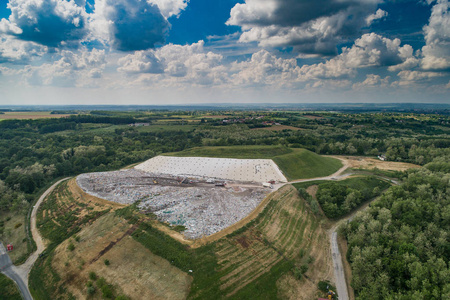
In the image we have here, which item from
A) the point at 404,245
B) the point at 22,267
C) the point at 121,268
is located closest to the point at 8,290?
the point at 22,267

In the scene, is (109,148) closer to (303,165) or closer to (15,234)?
(15,234)

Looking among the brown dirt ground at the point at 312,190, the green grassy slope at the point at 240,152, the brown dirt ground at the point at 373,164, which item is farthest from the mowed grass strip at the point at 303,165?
the brown dirt ground at the point at 373,164

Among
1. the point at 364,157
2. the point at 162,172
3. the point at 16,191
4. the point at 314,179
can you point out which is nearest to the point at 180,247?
the point at 162,172

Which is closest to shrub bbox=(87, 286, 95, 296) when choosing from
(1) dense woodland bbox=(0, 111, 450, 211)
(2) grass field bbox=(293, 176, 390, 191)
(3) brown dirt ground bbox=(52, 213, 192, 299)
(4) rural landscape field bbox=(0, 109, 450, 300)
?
(4) rural landscape field bbox=(0, 109, 450, 300)

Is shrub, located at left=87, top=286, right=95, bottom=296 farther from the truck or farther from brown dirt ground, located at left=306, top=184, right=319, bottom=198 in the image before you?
brown dirt ground, located at left=306, top=184, right=319, bottom=198

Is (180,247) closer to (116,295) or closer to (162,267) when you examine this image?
(162,267)

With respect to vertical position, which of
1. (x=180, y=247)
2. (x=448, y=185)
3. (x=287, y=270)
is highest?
(x=448, y=185)
